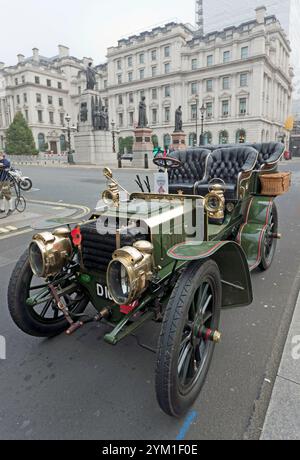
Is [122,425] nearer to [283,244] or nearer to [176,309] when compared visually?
[176,309]

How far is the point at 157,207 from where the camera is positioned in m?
2.69

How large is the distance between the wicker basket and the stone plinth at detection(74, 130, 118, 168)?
92.4ft

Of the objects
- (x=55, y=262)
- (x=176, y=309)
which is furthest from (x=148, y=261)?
(x=55, y=262)

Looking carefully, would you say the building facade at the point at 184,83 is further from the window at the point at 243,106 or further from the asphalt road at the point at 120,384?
the asphalt road at the point at 120,384

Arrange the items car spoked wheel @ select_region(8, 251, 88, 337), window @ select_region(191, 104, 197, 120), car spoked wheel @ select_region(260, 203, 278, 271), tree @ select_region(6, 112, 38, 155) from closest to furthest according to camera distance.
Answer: car spoked wheel @ select_region(8, 251, 88, 337) → car spoked wheel @ select_region(260, 203, 278, 271) → tree @ select_region(6, 112, 38, 155) → window @ select_region(191, 104, 197, 120)

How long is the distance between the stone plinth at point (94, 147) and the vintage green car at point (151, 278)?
2971 cm

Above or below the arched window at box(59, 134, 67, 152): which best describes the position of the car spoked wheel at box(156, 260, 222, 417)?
below

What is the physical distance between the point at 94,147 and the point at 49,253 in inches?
1245

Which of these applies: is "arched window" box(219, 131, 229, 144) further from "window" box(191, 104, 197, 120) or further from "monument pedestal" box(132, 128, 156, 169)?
"monument pedestal" box(132, 128, 156, 169)

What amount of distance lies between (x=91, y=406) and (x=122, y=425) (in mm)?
266

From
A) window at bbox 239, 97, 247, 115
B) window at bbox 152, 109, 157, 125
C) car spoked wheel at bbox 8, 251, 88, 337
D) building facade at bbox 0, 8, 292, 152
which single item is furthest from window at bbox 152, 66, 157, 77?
car spoked wheel at bbox 8, 251, 88, 337

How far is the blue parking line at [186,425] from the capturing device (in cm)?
176

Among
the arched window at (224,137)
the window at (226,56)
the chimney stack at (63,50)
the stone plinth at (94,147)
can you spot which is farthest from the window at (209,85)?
the chimney stack at (63,50)

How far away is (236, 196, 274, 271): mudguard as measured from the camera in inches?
146
